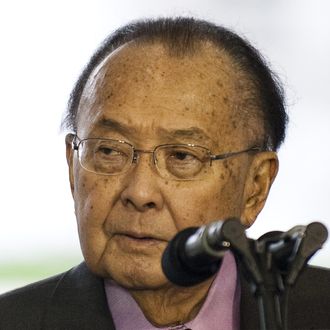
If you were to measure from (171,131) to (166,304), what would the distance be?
0.47m

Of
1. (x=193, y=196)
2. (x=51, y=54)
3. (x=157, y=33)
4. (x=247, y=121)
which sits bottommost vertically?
(x=193, y=196)

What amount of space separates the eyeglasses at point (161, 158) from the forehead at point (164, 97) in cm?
3

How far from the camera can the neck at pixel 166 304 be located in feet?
9.14

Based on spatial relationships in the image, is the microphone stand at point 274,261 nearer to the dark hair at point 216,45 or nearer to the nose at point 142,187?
the nose at point 142,187

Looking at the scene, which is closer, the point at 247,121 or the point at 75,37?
the point at 247,121

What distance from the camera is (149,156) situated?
8.69 feet

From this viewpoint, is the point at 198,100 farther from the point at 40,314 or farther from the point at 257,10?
the point at 257,10

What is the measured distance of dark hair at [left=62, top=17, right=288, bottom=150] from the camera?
282 cm

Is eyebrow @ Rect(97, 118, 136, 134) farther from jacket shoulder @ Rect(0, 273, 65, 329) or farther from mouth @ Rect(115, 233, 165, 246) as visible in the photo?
jacket shoulder @ Rect(0, 273, 65, 329)

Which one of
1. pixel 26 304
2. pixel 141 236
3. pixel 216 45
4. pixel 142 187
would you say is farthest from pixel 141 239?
pixel 216 45

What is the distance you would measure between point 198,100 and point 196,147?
121 mm

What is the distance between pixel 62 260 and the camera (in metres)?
3.78

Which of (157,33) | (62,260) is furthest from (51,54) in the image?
(157,33)

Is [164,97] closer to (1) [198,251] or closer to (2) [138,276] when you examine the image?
(2) [138,276]
